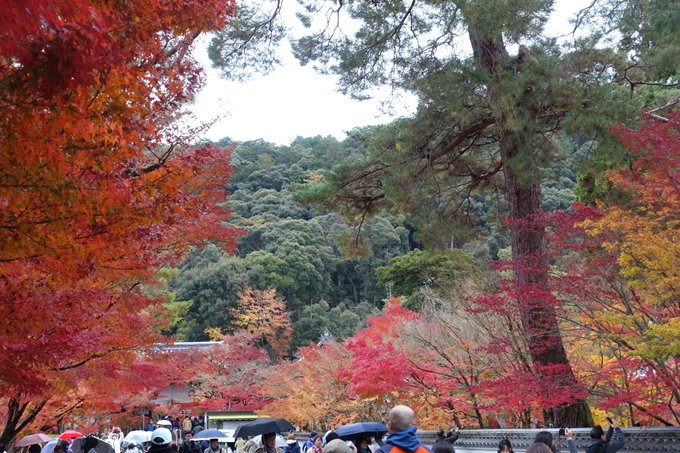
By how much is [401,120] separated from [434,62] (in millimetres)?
1727

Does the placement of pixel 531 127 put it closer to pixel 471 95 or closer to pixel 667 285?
pixel 471 95

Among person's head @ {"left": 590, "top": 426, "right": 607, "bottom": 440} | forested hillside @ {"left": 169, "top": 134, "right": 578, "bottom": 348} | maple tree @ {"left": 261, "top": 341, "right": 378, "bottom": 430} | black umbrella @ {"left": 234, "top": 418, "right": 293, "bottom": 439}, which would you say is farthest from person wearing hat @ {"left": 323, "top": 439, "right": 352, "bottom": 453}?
forested hillside @ {"left": 169, "top": 134, "right": 578, "bottom": 348}

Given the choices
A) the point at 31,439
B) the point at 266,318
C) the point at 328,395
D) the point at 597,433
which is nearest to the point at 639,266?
the point at 597,433

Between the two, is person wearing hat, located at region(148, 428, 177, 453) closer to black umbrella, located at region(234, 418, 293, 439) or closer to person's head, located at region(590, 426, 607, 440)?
black umbrella, located at region(234, 418, 293, 439)

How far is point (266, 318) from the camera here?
46938 mm

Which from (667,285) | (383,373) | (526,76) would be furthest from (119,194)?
(383,373)

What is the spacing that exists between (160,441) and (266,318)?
40568mm

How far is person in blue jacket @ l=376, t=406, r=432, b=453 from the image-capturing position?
3.78m

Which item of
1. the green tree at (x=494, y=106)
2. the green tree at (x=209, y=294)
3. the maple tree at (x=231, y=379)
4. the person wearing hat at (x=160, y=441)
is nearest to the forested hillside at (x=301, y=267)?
the green tree at (x=209, y=294)

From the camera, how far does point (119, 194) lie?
205 inches

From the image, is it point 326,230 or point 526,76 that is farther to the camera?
point 326,230

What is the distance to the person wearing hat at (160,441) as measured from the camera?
673 centimetres

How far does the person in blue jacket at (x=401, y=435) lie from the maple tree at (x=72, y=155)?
2.55 meters

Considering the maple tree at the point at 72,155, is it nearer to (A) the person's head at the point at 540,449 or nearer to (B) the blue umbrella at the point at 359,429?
(B) the blue umbrella at the point at 359,429
